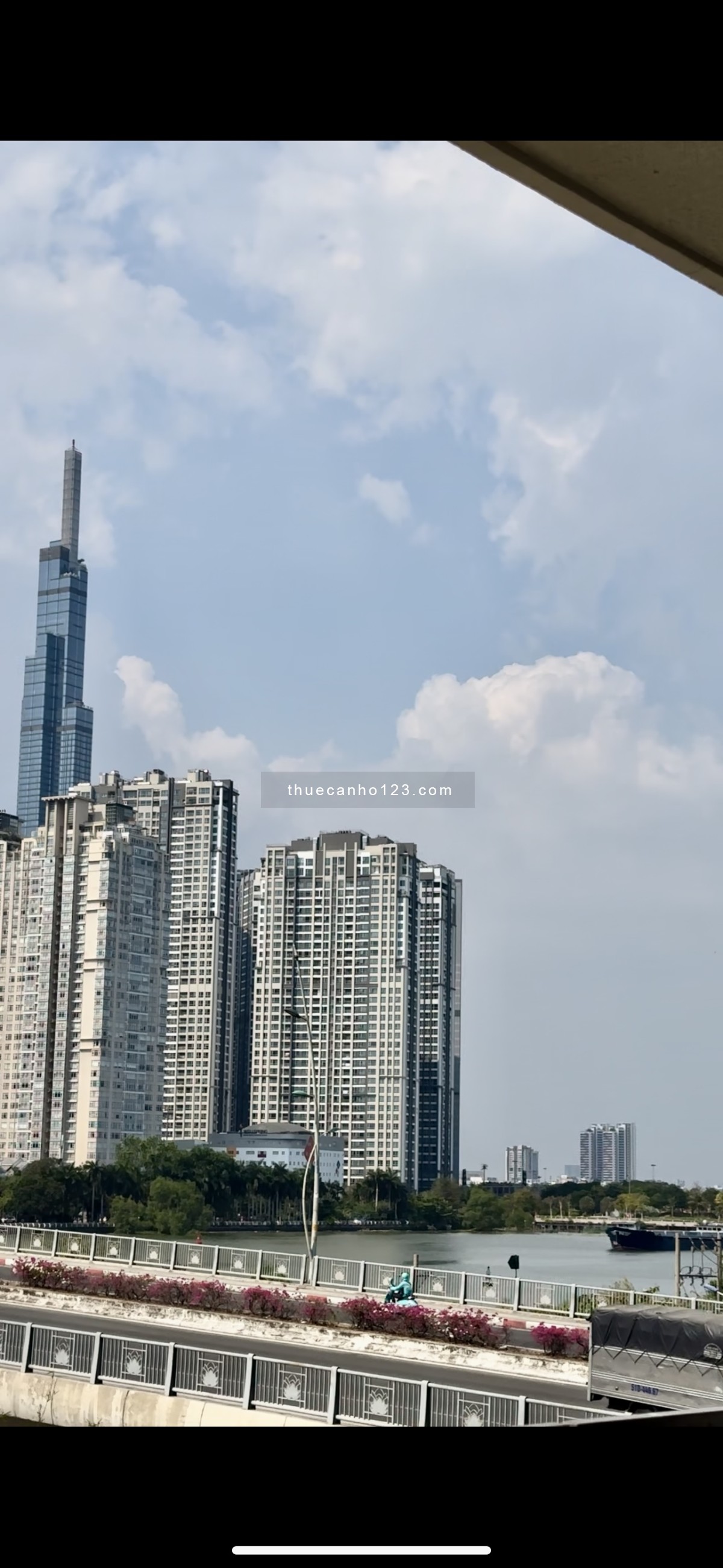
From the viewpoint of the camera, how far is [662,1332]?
22.7 feet

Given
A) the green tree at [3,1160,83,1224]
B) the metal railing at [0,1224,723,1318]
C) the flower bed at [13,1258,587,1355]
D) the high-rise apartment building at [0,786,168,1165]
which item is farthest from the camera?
the high-rise apartment building at [0,786,168,1165]

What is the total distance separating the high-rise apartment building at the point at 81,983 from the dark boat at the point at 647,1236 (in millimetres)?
8827

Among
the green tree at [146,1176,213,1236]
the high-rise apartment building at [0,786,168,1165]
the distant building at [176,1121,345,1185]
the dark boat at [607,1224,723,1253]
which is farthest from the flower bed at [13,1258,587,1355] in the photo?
the dark boat at [607,1224,723,1253]

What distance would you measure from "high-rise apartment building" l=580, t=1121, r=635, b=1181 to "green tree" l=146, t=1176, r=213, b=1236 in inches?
293

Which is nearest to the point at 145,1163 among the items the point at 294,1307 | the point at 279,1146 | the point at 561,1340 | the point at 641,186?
the point at 279,1146

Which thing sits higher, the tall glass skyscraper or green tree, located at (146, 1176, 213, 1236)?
the tall glass skyscraper

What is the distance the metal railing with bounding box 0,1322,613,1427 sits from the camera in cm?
574

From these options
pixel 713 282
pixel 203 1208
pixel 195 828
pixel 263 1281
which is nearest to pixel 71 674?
pixel 195 828

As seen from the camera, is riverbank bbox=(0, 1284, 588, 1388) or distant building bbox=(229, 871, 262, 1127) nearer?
riverbank bbox=(0, 1284, 588, 1388)

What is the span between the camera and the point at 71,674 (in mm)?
41688

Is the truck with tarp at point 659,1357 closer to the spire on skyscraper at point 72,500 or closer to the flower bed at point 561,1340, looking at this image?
the flower bed at point 561,1340

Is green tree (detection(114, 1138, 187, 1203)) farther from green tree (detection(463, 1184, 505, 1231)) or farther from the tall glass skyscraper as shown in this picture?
the tall glass skyscraper

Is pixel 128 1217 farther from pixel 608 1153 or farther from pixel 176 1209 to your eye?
pixel 608 1153
